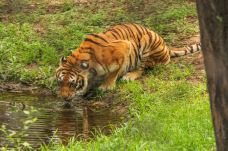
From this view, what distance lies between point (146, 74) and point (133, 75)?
383 mm

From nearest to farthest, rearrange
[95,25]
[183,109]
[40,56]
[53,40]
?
1. [183,109]
2. [40,56]
3. [53,40]
4. [95,25]

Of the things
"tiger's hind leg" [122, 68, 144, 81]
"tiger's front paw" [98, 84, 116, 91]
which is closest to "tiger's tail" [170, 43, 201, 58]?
"tiger's hind leg" [122, 68, 144, 81]

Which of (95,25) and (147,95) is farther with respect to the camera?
(95,25)

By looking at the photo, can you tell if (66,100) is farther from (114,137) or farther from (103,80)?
(114,137)

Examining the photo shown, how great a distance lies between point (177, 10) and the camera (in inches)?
543

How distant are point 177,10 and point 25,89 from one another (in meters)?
4.76

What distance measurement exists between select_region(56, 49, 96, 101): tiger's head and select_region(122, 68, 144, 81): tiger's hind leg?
0.65 meters

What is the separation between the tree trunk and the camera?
3.60m

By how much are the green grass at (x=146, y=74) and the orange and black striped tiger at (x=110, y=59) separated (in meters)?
0.24

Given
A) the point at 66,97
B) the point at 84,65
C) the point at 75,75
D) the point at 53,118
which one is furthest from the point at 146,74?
the point at 53,118

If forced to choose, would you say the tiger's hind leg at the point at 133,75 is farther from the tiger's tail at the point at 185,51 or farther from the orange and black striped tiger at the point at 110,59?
the tiger's tail at the point at 185,51

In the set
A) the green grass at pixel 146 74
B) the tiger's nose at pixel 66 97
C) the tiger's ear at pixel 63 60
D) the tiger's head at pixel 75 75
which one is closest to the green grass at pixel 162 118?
the green grass at pixel 146 74

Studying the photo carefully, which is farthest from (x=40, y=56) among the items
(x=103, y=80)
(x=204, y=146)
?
(x=204, y=146)

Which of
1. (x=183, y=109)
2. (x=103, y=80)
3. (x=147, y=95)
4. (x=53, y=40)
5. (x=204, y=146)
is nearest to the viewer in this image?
(x=204, y=146)
